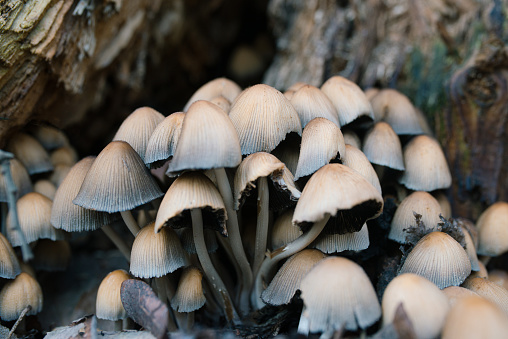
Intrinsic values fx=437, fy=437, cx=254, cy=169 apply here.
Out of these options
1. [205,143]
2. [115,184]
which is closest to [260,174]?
[205,143]

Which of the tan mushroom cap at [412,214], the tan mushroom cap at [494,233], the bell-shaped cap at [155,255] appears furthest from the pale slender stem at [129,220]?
the tan mushroom cap at [494,233]

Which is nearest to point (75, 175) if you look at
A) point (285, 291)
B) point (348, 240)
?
point (285, 291)

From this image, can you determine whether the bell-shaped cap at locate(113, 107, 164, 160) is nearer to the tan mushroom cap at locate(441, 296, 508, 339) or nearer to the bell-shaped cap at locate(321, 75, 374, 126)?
the bell-shaped cap at locate(321, 75, 374, 126)

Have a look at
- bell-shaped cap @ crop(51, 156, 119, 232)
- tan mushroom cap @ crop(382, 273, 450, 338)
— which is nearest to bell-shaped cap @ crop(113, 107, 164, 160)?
bell-shaped cap @ crop(51, 156, 119, 232)

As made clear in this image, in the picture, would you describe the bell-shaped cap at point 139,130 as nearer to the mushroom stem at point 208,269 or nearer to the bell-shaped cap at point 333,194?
the mushroom stem at point 208,269

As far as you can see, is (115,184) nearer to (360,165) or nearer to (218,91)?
(218,91)

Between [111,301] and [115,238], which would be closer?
[111,301]

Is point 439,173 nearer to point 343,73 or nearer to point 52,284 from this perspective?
point 343,73
